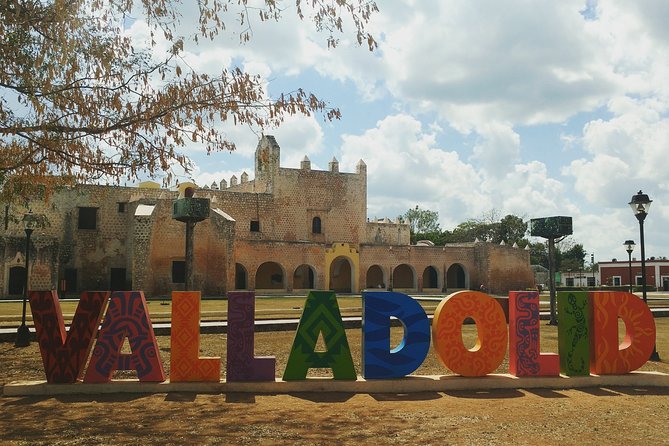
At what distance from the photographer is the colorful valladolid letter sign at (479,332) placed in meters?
7.62

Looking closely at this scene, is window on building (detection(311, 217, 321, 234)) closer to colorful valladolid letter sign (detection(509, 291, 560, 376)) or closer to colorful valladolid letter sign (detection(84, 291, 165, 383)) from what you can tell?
colorful valladolid letter sign (detection(509, 291, 560, 376))

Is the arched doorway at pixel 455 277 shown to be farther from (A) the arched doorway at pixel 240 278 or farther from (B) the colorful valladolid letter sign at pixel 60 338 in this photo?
(B) the colorful valladolid letter sign at pixel 60 338

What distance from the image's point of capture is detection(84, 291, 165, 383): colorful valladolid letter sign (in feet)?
23.6

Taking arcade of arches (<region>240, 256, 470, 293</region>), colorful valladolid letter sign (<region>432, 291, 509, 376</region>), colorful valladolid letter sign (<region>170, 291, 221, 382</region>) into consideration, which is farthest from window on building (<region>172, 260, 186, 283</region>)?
colorful valladolid letter sign (<region>432, 291, 509, 376</region>)

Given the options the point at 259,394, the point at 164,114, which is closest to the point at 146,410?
the point at 259,394

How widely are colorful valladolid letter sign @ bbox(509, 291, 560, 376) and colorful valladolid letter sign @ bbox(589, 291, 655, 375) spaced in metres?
0.61

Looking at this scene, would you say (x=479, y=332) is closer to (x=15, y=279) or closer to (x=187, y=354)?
(x=187, y=354)

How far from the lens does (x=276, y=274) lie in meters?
37.2

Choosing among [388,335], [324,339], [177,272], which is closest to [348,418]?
[324,339]

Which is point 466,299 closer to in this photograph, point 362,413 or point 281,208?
point 362,413

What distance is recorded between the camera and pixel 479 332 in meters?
7.75

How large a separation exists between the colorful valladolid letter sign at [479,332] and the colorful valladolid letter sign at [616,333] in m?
1.27

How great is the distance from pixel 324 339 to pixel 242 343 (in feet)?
3.21

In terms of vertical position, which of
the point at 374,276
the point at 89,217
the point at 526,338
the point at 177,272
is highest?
the point at 89,217
